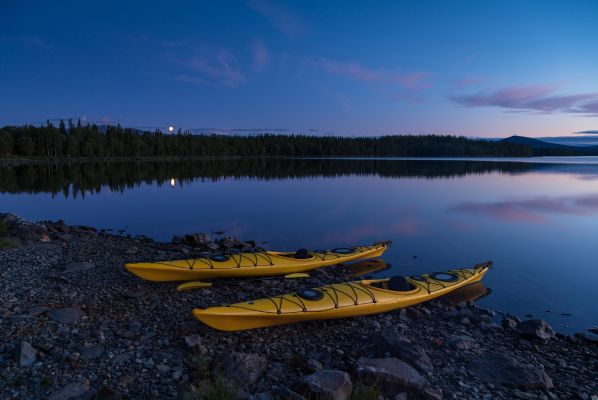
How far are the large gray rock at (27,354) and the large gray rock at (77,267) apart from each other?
421 centimetres

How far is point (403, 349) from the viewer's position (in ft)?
18.7

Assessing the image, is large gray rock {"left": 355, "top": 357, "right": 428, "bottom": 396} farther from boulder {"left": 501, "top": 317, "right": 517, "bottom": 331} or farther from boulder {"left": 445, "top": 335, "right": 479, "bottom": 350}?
boulder {"left": 501, "top": 317, "right": 517, "bottom": 331}

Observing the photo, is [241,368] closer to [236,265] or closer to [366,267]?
[236,265]

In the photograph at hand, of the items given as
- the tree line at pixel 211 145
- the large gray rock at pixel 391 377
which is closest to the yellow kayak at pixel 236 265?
the large gray rock at pixel 391 377

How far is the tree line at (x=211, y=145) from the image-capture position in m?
86.1

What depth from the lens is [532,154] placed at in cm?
15850

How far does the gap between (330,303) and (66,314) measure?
441cm

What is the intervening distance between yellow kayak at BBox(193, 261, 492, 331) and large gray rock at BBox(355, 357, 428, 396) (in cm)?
191

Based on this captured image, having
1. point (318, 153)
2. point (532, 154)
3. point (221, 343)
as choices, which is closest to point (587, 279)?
point (221, 343)

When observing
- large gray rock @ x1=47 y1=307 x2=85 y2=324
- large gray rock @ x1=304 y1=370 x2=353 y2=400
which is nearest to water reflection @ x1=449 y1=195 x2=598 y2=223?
large gray rock @ x1=304 y1=370 x2=353 y2=400

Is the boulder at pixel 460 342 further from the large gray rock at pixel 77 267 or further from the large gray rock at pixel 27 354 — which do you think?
the large gray rock at pixel 77 267

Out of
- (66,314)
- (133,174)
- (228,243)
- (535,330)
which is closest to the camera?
(66,314)

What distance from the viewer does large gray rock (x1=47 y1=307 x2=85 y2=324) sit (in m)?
6.18

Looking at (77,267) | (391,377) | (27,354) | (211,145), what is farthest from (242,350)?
(211,145)
